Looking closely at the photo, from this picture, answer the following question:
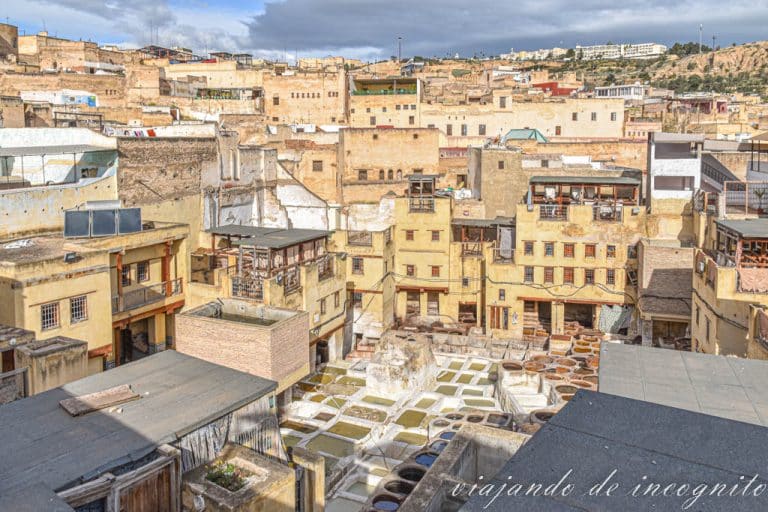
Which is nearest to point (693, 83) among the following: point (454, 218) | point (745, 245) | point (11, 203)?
point (454, 218)

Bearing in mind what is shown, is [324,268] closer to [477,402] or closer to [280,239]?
[280,239]

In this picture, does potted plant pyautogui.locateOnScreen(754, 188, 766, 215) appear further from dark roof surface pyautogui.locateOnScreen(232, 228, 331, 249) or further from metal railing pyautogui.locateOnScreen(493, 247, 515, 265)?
dark roof surface pyautogui.locateOnScreen(232, 228, 331, 249)

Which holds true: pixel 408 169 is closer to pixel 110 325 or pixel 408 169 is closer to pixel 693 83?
pixel 110 325

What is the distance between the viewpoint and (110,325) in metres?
24.4

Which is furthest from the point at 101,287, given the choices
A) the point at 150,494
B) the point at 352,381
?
the point at 150,494

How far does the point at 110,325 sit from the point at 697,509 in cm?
2219

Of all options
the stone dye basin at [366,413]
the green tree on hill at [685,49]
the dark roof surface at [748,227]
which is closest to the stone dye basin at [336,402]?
the stone dye basin at [366,413]

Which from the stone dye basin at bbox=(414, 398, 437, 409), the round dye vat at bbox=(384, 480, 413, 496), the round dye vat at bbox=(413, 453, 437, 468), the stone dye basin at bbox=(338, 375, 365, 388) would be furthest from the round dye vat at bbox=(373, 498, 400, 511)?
the stone dye basin at bbox=(338, 375, 365, 388)

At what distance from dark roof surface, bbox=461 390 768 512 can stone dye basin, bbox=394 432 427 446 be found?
16451 millimetres

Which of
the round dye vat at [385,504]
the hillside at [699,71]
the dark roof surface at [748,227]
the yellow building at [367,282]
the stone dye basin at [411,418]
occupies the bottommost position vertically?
the stone dye basin at [411,418]

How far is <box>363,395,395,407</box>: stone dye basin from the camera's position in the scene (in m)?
27.3

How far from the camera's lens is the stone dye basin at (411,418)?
25281mm

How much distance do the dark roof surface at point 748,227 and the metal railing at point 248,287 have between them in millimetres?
17148

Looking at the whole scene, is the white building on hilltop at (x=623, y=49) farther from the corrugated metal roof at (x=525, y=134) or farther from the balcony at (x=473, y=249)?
the balcony at (x=473, y=249)
